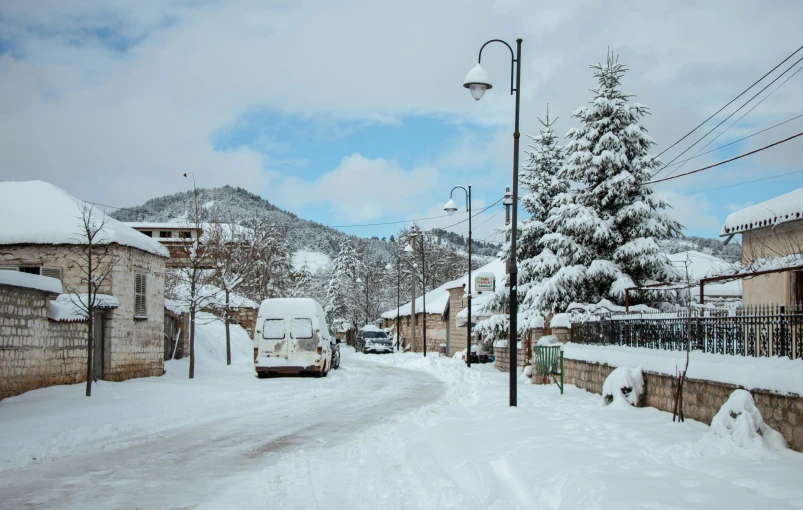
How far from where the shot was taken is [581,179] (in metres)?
24.2

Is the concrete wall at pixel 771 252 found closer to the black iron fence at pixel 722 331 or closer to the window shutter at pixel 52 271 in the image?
the black iron fence at pixel 722 331

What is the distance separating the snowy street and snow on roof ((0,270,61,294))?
95.6 inches

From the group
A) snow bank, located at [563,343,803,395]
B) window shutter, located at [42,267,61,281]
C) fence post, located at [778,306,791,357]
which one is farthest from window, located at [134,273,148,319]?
fence post, located at [778,306,791,357]

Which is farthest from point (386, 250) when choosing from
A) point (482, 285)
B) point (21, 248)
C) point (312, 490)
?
point (312, 490)

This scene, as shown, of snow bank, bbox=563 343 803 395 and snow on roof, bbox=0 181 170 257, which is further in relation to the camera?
snow on roof, bbox=0 181 170 257

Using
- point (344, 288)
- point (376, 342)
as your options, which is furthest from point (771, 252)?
point (344, 288)

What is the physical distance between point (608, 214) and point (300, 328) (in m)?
11.3

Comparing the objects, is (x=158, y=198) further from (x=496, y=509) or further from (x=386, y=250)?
(x=496, y=509)

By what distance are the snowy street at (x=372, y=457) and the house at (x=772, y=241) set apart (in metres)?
5.36

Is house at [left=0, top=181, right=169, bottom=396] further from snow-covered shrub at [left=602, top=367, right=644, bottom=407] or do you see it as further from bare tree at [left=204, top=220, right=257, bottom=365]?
snow-covered shrub at [left=602, top=367, right=644, bottom=407]

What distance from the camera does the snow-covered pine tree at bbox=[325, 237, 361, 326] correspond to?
76250mm

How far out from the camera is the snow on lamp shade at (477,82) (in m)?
13.7

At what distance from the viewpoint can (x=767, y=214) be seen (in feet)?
53.2

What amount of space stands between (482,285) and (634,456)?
2471cm
